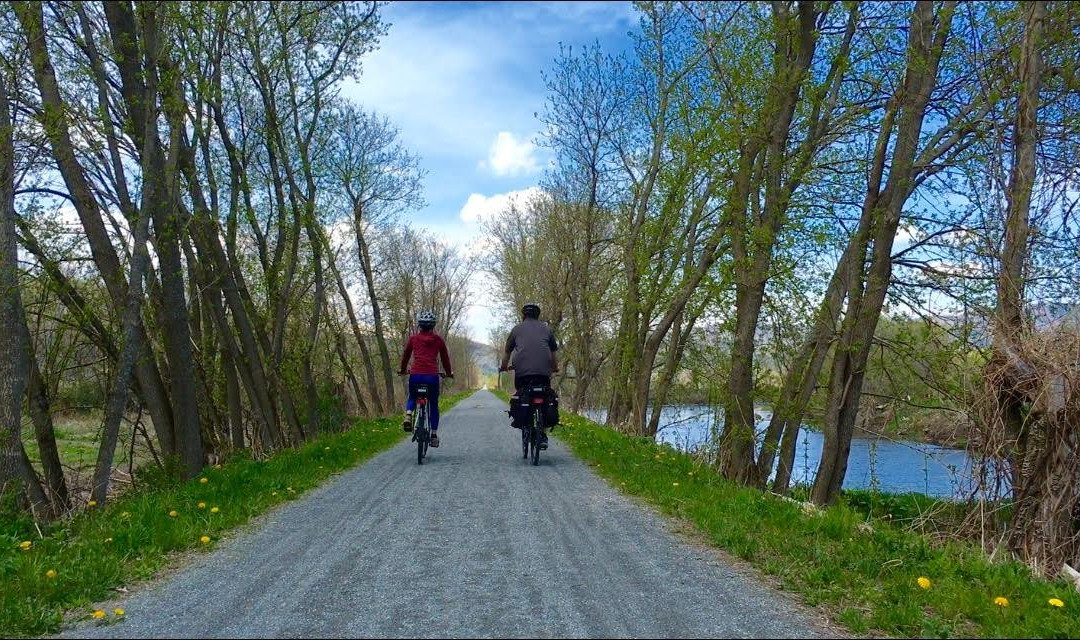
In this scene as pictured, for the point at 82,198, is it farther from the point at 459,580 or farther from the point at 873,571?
the point at 873,571

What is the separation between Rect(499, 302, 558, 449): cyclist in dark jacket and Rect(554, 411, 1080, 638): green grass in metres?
3.09

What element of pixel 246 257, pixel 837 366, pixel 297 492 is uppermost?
pixel 246 257

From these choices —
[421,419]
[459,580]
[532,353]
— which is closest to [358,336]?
[421,419]

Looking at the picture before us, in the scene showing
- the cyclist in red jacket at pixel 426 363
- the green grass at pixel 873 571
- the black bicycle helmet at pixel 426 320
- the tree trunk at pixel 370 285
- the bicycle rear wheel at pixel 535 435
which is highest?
the tree trunk at pixel 370 285

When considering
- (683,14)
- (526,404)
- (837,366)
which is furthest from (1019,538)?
(683,14)

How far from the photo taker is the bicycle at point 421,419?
34.5 ft

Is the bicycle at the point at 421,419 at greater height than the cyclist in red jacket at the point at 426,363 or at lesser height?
lesser

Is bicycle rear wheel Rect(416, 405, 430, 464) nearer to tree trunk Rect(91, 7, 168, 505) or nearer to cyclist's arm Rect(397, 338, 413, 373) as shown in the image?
A: cyclist's arm Rect(397, 338, 413, 373)

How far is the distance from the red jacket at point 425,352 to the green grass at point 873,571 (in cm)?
413

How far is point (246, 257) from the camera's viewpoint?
17203mm

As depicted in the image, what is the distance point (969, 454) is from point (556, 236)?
82.9 ft

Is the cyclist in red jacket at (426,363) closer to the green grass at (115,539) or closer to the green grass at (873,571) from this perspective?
the green grass at (115,539)

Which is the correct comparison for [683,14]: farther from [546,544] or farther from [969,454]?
[546,544]

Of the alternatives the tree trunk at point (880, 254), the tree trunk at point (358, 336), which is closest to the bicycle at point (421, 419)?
the tree trunk at point (880, 254)
